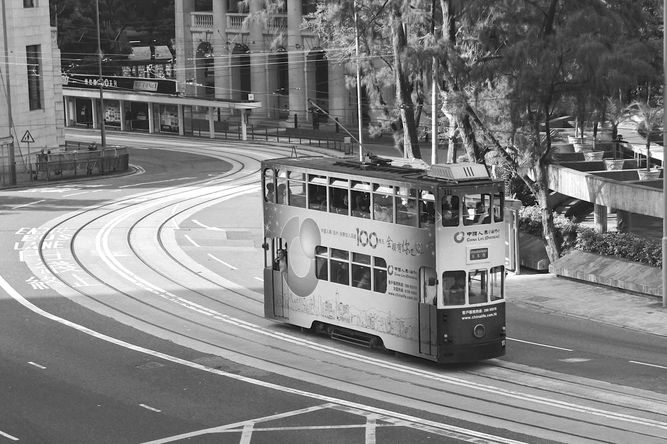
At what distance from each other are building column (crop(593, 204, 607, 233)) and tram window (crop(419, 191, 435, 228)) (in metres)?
15.7

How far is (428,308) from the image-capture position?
27.1 meters

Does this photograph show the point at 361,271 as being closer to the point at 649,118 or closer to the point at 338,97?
the point at 649,118

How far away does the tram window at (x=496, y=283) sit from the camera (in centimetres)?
2728

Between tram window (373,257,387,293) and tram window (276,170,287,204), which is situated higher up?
tram window (276,170,287,204)

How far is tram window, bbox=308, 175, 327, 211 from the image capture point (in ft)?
98.5

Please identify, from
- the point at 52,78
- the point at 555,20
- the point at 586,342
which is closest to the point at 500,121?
the point at 555,20

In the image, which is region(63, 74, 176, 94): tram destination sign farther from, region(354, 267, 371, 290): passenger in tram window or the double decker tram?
region(354, 267, 371, 290): passenger in tram window

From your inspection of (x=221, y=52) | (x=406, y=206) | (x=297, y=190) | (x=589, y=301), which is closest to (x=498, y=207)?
(x=406, y=206)

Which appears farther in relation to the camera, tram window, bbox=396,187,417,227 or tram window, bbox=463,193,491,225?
tram window, bbox=396,187,417,227

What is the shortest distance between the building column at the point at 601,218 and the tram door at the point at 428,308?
15.5m

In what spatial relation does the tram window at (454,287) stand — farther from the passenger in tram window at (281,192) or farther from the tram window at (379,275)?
the passenger in tram window at (281,192)

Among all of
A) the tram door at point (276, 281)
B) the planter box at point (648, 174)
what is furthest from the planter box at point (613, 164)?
the tram door at point (276, 281)

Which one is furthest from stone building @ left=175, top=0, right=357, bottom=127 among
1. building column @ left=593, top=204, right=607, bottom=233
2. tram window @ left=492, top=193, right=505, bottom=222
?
tram window @ left=492, top=193, right=505, bottom=222

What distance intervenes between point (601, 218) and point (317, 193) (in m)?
14.7
